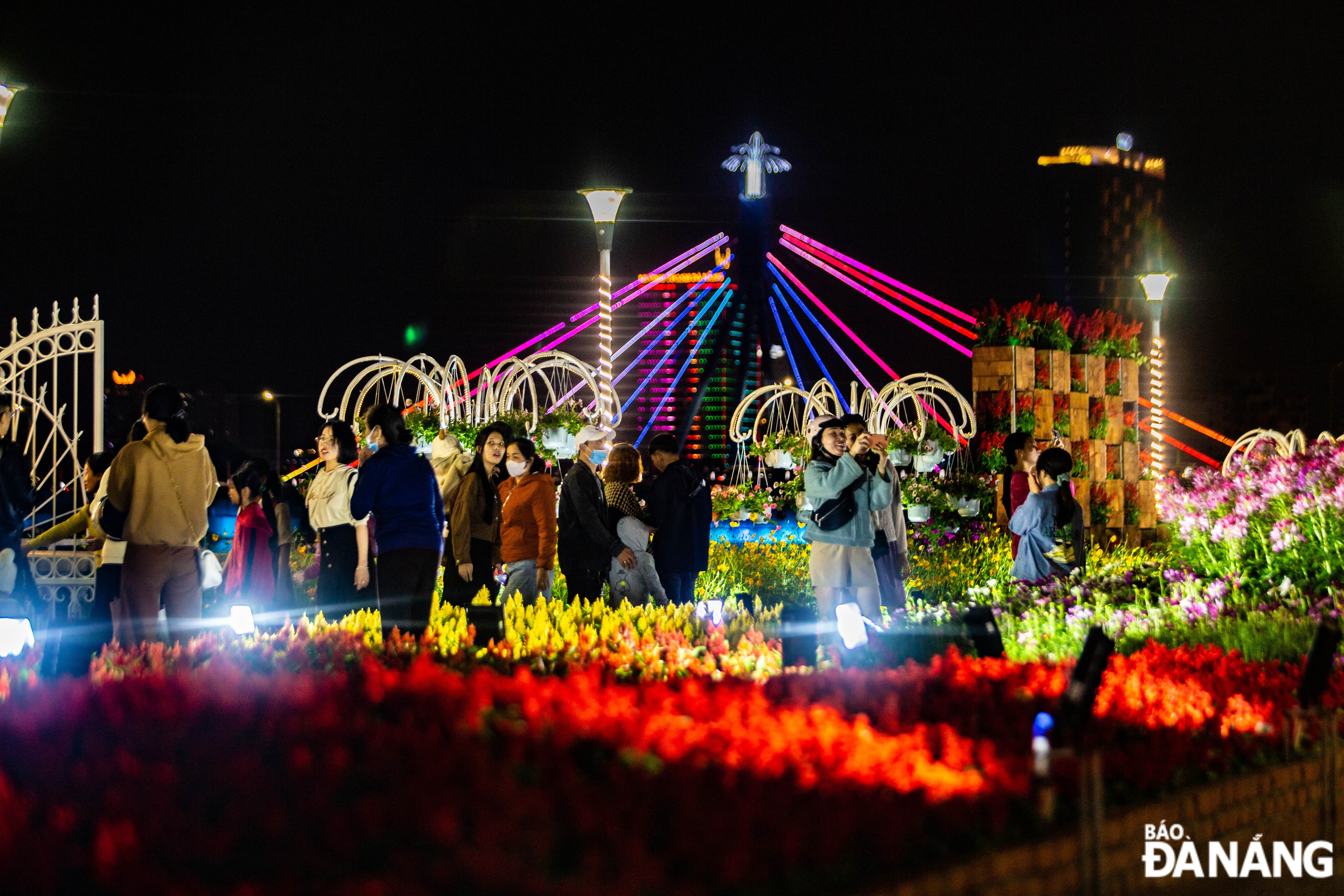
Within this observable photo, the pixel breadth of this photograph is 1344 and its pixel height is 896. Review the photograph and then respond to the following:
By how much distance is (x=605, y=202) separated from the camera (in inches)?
600

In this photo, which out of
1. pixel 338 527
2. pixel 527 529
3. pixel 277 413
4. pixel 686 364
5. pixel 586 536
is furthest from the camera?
pixel 277 413

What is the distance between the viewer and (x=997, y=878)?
342 centimetres

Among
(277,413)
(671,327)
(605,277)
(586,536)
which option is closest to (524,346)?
(605,277)

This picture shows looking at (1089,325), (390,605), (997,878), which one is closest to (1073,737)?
(997,878)

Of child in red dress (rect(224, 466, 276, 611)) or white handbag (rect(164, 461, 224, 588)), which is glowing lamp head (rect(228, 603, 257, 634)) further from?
child in red dress (rect(224, 466, 276, 611))

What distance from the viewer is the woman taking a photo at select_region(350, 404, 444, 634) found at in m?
7.22

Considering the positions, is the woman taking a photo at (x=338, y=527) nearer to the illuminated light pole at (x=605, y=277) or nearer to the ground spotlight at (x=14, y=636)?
the ground spotlight at (x=14, y=636)

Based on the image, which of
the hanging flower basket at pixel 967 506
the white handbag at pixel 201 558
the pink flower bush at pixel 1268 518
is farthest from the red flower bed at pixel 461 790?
the hanging flower basket at pixel 967 506

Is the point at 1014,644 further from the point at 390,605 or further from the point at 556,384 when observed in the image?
the point at 556,384

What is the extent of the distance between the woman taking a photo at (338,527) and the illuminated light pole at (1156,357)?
14.8 metres

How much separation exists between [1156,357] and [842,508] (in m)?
14.7

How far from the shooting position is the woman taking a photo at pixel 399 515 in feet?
23.7

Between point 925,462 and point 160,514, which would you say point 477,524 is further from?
point 925,462

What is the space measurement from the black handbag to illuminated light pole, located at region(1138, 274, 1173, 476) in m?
12.9
